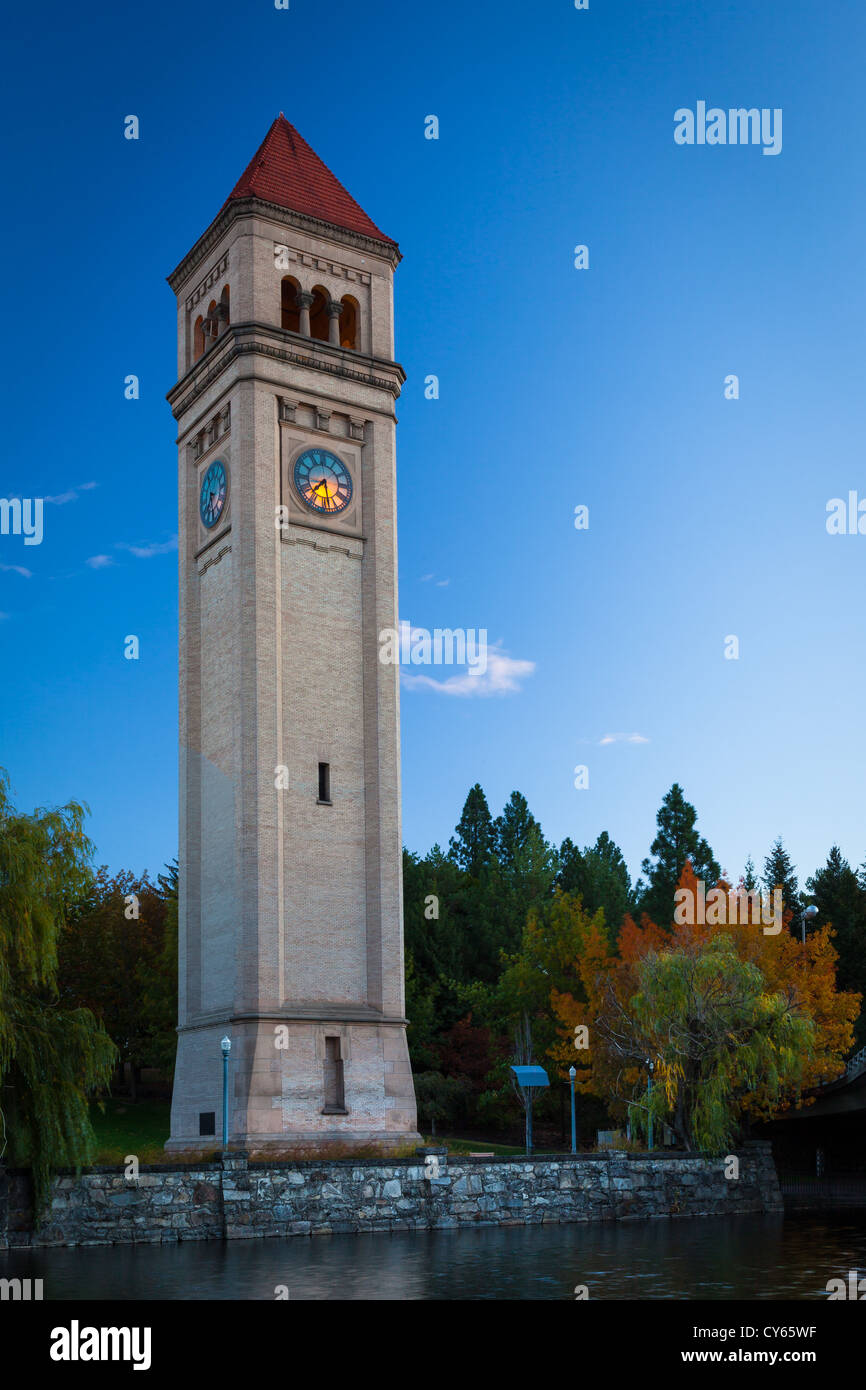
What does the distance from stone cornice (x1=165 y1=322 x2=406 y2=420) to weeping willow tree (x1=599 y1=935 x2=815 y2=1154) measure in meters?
23.7

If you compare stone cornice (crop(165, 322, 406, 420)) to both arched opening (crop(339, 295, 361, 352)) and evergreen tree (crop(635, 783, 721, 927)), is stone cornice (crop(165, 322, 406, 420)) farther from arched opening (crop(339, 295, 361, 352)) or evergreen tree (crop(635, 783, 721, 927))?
evergreen tree (crop(635, 783, 721, 927))

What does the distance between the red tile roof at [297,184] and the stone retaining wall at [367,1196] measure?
34418 mm

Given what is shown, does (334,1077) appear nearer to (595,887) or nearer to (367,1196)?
(367,1196)

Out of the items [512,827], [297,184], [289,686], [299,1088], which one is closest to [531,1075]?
[299,1088]

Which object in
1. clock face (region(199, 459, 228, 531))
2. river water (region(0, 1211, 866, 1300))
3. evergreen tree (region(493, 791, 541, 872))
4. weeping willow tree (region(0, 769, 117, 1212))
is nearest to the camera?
river water (region(0, 1211, 866, 1300))

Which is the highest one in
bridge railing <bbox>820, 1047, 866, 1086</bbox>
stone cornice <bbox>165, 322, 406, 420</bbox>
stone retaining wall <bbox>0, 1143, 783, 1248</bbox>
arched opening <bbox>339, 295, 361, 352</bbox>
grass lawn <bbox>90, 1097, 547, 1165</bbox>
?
arched opening <bbox>339, 295, 361, 352</bbox>

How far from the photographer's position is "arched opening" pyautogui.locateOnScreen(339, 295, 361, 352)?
54688 millimetres

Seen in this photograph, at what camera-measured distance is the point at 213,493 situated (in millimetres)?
52656

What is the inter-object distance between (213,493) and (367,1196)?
2713 cm

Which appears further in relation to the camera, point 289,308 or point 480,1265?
point 289,308

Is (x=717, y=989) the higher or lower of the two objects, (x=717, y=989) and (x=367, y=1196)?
the higher

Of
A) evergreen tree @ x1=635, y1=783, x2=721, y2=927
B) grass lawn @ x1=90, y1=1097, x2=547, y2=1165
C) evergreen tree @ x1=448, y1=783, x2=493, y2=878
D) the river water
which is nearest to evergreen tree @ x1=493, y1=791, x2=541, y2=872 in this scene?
evergreen tree @ x1=448, y1=783, x2=493, y2=878

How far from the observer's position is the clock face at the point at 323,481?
51.2 m
